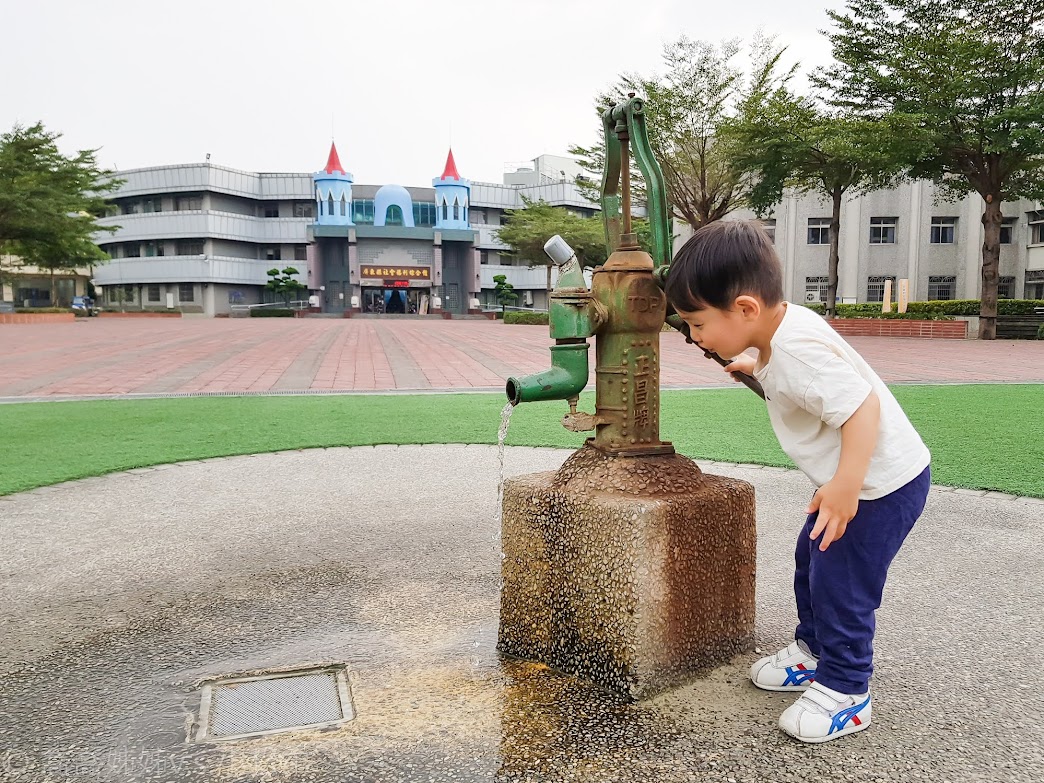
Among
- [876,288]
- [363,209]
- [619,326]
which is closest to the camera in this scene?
[619,326]

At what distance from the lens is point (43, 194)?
29.5 metres

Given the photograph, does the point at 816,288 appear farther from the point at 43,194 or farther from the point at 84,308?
the point at 84,308

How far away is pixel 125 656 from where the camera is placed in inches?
92.2

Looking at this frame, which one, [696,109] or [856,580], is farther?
[696,109]

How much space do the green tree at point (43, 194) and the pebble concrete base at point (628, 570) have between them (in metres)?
32.0

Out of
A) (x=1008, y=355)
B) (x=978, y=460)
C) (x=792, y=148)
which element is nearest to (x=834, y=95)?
(x=792, y=148)

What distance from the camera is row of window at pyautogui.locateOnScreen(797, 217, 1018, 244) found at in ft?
117

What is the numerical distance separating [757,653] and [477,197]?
5869 cm

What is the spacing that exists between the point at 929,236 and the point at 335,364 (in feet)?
104

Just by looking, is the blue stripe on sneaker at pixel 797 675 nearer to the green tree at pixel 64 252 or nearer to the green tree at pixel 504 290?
the green tree at pixel 64 252

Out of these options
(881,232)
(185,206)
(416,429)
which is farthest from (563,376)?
(185,206)

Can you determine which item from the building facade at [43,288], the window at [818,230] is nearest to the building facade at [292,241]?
the building facade at [43,288]

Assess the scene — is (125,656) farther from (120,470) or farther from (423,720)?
(120,470)

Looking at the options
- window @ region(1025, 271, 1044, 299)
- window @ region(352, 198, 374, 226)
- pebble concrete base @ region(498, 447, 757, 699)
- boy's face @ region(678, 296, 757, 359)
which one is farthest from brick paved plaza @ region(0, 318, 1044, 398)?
window @ region(352, 198, 374, 226)
